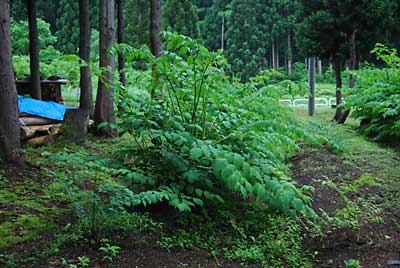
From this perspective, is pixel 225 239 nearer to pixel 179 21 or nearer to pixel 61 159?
pixel 61 159

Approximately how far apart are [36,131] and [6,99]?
336cm

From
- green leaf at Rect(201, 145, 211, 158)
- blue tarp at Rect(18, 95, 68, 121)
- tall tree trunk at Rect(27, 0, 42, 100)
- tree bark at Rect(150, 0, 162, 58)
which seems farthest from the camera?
tall tree trunk at Rect(27, 0, 42, 100)

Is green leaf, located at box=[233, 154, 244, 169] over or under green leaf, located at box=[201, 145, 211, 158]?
under

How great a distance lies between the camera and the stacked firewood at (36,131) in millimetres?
8727

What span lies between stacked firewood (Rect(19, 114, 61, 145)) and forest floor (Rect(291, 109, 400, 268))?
4817 mm

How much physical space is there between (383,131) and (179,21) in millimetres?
24871

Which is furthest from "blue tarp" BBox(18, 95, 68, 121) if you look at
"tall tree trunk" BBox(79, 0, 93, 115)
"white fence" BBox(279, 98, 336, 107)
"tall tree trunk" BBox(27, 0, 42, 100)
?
"white fence" BBox(279, 98, 336, 107)

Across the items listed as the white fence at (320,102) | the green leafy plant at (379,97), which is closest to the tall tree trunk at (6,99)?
the green leafy plant at (379,97)

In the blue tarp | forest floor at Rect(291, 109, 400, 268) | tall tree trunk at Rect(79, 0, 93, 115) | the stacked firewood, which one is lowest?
forest floor at Rect(291, 109, 400, 268)

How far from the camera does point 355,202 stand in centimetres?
542

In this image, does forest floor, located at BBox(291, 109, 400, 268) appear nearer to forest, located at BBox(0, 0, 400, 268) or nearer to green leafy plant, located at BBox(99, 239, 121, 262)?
forest, located at BBox(0, 0, 400, 268)

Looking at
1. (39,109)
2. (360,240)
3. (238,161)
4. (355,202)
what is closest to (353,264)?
(360,240)

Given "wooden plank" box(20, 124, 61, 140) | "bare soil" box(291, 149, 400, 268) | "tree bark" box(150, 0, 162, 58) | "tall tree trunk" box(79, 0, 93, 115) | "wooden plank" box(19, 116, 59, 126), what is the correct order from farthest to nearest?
"tall tree trunk" box(79, 0, 93, 115)
"tree bark" box(150, 0, 162, 58)
"wooden plank" box(19, 116, 59, 126)
"wooden plank" box(20, 124, 61, 140)
"bare soil" box(291, 149, 400, 268)

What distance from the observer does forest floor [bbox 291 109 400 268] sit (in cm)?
413
